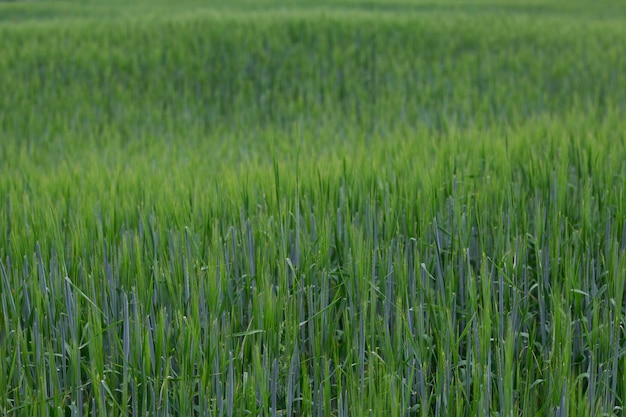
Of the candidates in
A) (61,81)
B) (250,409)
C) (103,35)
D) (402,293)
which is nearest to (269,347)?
(250,409)

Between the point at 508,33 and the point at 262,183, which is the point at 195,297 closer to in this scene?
the point at 262,183

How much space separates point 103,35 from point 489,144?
19.9 ft

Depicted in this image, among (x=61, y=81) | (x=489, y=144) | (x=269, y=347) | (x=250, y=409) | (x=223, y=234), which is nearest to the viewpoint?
(x=250, y=409)

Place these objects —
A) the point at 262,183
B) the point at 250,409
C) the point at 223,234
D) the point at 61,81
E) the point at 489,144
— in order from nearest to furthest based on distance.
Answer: the point at 250,409 < the point at 223,234 < the point at 262,183 < the point at 489,144 < the point at 61,81

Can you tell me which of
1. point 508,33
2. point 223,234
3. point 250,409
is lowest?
point 250,409

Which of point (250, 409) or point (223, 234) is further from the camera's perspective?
point (223, 234)

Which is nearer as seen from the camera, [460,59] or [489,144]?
[489,144]

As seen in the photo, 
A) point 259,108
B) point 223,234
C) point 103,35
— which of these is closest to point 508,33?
point 259,108

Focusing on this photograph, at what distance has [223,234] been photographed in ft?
6.75

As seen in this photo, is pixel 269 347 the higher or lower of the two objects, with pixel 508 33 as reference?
lower

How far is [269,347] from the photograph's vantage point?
151cm

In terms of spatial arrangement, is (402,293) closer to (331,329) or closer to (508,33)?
(331,329)

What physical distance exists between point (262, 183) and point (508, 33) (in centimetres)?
634

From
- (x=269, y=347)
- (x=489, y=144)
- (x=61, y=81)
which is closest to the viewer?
(x=269, y=347)
